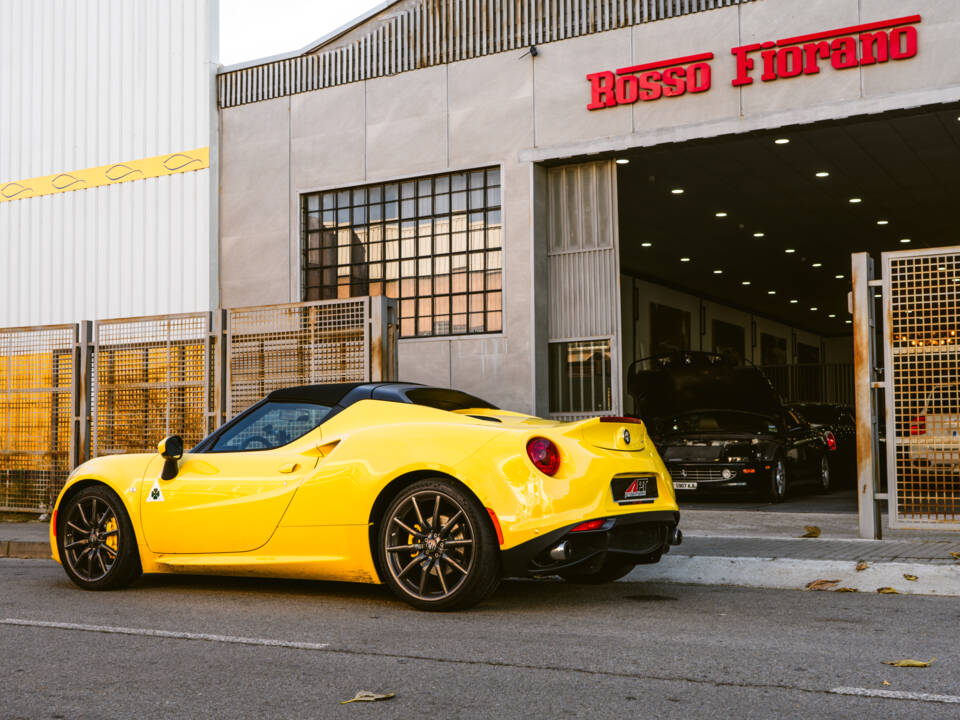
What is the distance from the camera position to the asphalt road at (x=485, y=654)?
4039 mm

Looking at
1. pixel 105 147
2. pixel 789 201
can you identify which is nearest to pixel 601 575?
pixel 105 147

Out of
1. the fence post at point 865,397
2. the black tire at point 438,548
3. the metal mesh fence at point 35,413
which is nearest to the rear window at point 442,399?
the black tire at point 438,548

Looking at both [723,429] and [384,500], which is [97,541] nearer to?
[384,500]

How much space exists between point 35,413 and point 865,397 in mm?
9520

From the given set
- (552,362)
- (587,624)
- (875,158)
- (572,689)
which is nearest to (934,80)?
(875,158)

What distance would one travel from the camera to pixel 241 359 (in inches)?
462

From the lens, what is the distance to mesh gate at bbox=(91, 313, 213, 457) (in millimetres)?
11961

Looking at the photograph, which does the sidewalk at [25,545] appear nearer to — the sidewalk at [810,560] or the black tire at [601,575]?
the sidewalk at [810,560]

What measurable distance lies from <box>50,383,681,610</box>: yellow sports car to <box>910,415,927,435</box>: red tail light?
2.93 metres

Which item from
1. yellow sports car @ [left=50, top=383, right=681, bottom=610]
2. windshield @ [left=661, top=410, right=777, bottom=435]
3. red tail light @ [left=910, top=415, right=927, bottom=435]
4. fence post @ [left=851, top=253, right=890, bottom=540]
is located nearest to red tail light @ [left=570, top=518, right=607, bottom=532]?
yellow sports car @ [left=50, top=383, right=681, bottom=610]

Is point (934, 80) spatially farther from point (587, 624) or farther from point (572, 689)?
point (572, 689)

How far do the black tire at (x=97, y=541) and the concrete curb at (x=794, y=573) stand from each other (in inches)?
133

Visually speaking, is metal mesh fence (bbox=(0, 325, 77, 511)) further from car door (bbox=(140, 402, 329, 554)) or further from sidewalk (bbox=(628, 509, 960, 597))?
sidewalk (bbox=(628, 509, 960, 597))

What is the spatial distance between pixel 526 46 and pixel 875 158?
6210 mm
